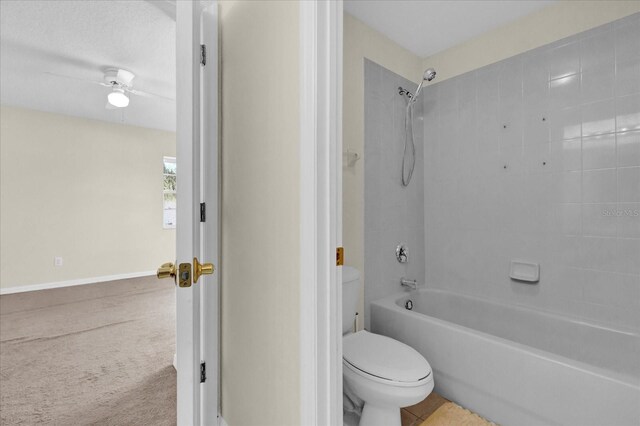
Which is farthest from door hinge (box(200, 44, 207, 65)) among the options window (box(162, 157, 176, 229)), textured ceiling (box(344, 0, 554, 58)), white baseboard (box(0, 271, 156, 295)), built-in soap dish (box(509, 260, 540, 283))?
white baseboard (box(0, 271, 156, 295))

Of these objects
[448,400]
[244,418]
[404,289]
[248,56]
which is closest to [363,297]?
[404,289]

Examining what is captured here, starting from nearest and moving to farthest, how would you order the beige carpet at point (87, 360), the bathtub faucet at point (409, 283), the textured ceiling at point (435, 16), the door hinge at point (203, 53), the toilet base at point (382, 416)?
the door hinge at point (203, 53)
the toilet base at point (382, 416)
the beige carpet at point (87, 360)
the textured ceiling at point (435, 16)
the bathtub faucet at point (409, 283)

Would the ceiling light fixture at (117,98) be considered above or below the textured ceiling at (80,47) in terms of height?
below

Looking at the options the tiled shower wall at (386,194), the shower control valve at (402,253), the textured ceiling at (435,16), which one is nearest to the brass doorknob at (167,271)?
the tiled shower wall at (386,194)

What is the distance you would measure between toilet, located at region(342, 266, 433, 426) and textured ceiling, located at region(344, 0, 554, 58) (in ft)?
6.69

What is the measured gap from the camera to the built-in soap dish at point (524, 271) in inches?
80.8

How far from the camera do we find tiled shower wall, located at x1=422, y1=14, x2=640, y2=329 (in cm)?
174

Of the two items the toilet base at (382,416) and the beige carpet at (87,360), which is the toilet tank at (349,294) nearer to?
the toilet base at (382,416)

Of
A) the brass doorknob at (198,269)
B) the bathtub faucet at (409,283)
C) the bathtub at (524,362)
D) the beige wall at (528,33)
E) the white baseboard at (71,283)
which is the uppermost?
the beige wall at (528,33)

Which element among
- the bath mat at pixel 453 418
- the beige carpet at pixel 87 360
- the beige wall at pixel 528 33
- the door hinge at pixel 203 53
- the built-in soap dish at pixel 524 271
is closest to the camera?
the door hinge at pixel 203 53

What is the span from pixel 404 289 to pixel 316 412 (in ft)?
5.49

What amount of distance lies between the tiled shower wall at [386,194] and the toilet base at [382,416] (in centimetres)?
73

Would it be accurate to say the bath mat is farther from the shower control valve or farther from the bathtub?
the shower control valve

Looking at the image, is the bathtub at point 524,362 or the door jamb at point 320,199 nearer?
the door jamb at point 320,199
